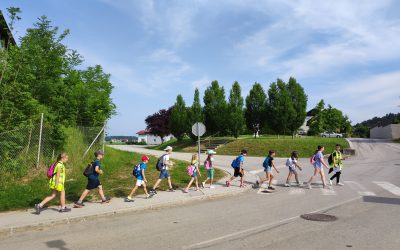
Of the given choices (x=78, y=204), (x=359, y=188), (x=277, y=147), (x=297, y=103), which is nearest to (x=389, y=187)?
(x=359, y=188)

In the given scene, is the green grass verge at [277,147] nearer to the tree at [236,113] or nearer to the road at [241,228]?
the tree at [236,113]

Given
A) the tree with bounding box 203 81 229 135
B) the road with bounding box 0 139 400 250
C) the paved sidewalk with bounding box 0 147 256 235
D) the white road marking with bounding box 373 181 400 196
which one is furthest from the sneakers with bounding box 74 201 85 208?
the tree with bounding box 203 81 229 135

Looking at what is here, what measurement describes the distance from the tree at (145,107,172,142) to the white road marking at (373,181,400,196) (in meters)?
52.5

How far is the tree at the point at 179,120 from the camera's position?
4818cm

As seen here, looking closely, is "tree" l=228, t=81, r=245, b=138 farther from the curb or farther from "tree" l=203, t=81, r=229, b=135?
the curb

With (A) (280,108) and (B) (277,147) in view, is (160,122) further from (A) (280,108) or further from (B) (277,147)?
(B) (277,147)

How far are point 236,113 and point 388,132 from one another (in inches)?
1308

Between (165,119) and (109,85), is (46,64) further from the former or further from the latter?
(165,119)

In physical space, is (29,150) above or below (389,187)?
above

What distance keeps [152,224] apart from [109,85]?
2937cm

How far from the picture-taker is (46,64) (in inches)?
598

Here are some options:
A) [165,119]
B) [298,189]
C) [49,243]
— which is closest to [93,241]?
[49,243]

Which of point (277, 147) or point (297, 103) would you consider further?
point (297, 103)

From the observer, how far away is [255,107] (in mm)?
47062
